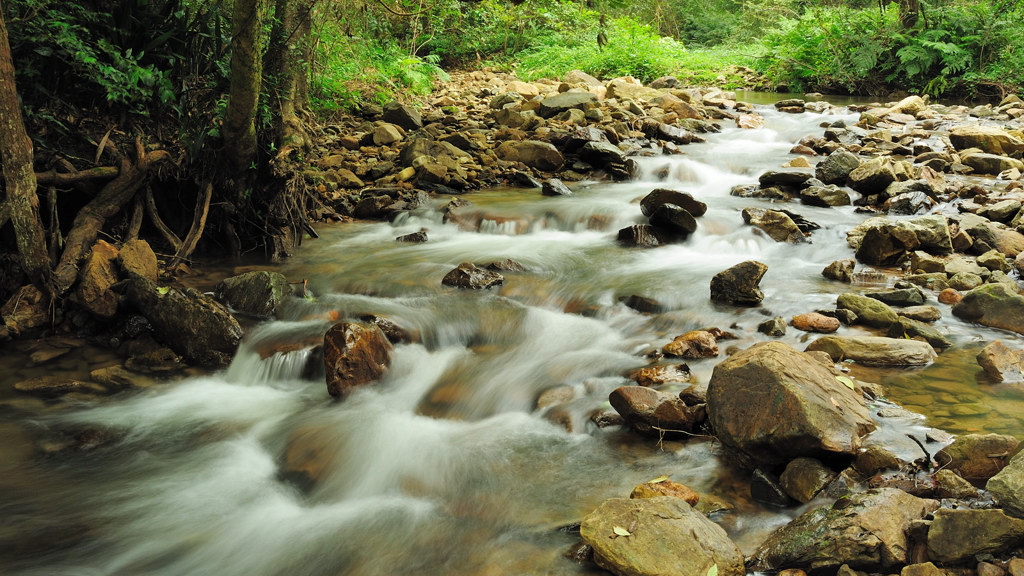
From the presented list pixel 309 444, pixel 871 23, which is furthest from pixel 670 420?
pixel 871 23

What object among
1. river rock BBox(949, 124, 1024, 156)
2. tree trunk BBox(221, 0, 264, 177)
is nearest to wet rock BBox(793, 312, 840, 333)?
tree trunk BBox(221, 0, 264, 177)

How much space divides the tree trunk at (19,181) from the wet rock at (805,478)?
221 inches

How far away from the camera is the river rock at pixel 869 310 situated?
17.8ft

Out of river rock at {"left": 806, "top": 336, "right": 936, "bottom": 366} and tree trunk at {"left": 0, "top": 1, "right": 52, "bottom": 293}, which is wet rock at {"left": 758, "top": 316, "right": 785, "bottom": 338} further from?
tree trunk at {"left": 0, "top": 1, "right": 52, "bottom": 293}

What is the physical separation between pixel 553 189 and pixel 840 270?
4.58 metres

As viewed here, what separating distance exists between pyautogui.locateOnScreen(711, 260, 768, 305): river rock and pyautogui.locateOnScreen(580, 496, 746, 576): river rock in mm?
3467

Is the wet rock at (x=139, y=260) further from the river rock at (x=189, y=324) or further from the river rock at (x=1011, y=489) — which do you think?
the river rock at (x=1011, y=489)

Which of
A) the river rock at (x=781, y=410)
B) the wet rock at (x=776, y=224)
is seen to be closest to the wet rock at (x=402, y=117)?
the wet rock at (x=776, y=224)

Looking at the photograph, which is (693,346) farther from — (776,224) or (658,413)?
(776,224)

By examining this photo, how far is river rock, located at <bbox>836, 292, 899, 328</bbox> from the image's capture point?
5.44 m

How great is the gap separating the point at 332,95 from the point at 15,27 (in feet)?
23.5

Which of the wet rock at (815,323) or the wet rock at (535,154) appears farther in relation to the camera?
the wet rock at (535,154)

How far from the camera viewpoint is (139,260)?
6102 mm

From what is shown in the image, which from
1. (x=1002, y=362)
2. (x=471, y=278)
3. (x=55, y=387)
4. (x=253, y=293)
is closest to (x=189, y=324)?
(x=253, y=293)
